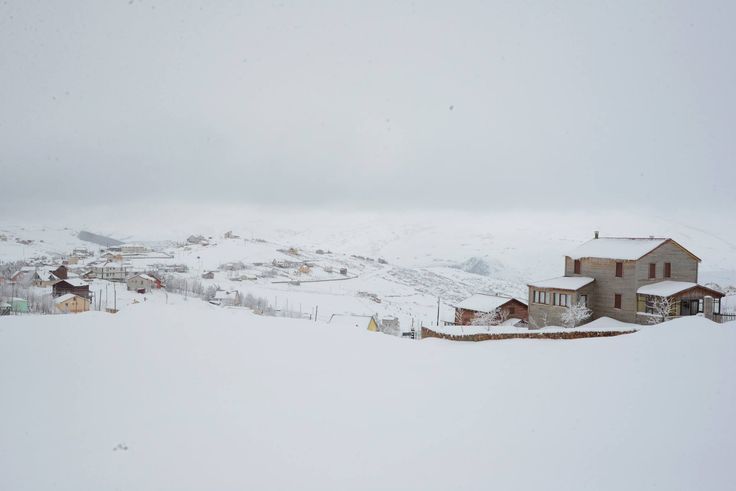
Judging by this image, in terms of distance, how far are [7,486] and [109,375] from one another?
294 centimetres

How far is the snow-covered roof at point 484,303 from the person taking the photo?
31950 millimetres

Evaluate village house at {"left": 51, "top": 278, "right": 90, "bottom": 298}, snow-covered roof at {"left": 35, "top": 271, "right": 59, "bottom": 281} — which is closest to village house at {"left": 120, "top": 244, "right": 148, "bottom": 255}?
snow-covered roof at {"left": 35, "top": 271, "right": 59, "bottom": 281}

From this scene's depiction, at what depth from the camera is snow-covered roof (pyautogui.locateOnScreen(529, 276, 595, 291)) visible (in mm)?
25297

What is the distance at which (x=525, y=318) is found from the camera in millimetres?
32781

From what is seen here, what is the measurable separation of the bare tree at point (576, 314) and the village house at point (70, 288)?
120ft

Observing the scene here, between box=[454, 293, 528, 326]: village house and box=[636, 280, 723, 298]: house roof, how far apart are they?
9.96 meters

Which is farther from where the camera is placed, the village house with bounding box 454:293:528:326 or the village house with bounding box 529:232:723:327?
the village house with bounding box 454:293:528:326

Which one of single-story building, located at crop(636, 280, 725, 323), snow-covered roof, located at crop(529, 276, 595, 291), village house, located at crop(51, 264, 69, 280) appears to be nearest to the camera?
single-story building, located at crop(636, 280, 725, 323)

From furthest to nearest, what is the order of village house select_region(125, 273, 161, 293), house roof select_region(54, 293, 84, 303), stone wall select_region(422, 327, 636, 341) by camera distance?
village house select_region(125, 273, 161, 293) < house roof select_region(54, 293, 84, 303) < stone wall select_region(422, 327, 636, 341)

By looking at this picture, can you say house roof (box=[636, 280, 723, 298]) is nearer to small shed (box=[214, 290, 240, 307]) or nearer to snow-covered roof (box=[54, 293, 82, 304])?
small shed (box=[214, 290, 240, 307])

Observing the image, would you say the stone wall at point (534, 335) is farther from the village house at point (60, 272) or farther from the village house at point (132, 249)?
the village house at point (132, 249)

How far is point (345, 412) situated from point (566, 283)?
72.7 ft

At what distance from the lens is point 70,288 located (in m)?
38.3

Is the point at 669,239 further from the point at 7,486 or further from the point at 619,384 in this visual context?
the point at 7,486
